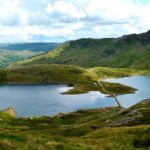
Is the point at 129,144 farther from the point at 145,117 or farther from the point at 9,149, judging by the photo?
the point at 145,117

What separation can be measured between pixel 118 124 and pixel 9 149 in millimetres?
66416

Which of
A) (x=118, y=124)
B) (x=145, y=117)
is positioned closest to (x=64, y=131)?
A: (x=118, y=124)

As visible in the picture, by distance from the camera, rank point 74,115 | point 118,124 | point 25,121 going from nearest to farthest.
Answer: point 118,124
point 25,121
point 74,115

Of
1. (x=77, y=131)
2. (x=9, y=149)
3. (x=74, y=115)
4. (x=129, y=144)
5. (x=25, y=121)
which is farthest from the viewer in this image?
(x=74, y=115)

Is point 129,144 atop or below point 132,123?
atop

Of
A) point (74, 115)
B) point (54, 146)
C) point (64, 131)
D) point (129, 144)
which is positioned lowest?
point (74, 115)

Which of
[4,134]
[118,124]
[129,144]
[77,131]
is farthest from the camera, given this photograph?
[118,124]

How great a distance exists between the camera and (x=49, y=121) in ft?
454

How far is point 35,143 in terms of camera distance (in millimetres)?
26172

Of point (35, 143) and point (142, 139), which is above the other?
point (35, 143)

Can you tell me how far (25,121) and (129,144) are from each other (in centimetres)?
9808

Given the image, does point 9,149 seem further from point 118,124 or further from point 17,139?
point 118,124

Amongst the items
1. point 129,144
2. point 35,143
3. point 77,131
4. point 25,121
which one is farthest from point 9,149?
point 25,121

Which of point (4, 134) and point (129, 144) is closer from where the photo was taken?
point (4, 134)
